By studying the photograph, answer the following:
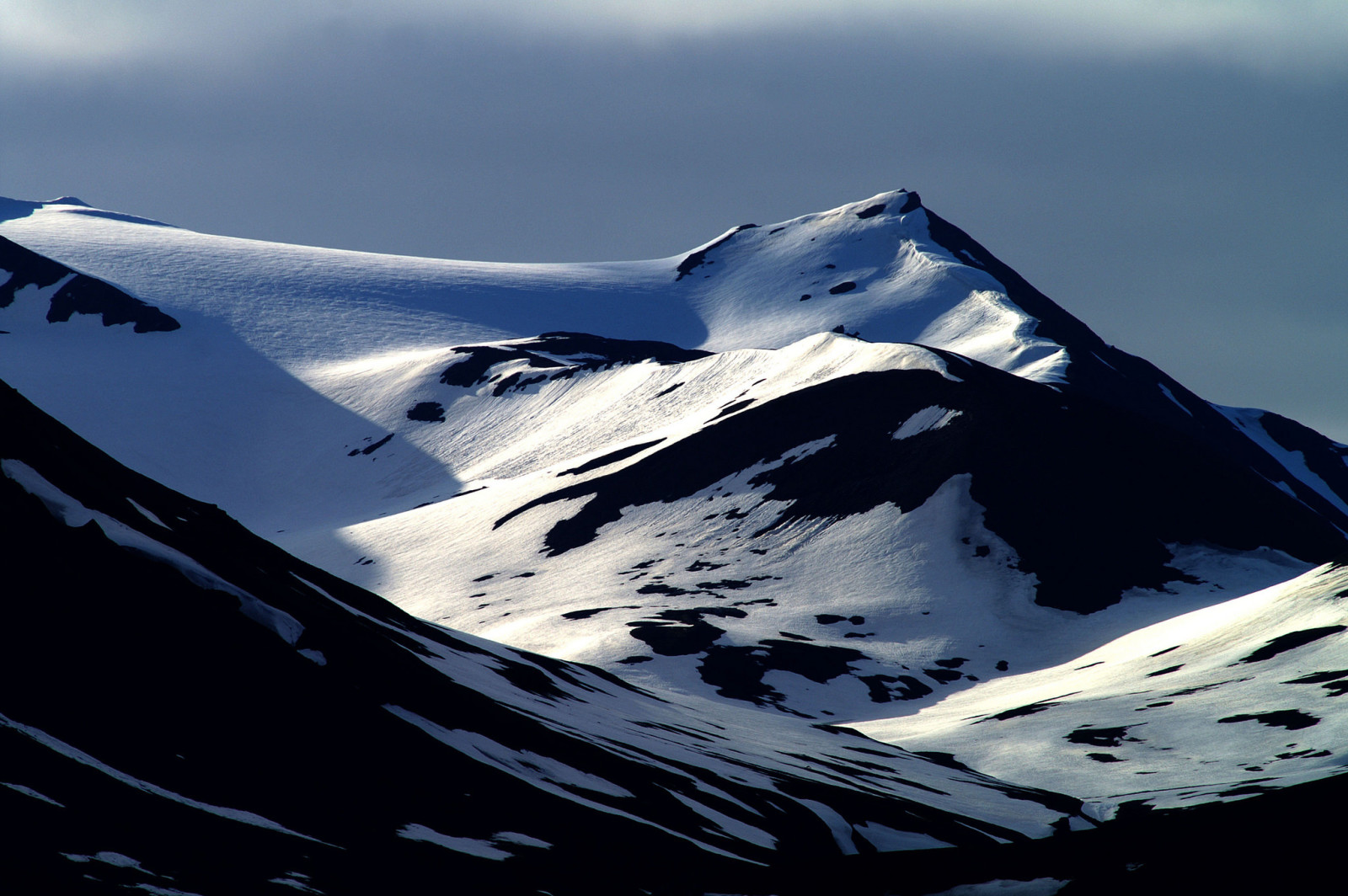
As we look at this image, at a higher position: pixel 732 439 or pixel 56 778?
pixel 732 439

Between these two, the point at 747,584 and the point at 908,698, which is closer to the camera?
the point at 908,698

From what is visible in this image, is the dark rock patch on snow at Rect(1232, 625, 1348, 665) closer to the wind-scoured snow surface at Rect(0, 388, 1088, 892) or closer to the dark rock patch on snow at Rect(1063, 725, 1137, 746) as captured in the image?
the dark rock patch on snow at Rect(1063, 725, 1137, 746)

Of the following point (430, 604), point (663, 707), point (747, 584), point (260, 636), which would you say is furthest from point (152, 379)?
point (260, 636)

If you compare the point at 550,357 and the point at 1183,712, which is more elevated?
the point at 550,357

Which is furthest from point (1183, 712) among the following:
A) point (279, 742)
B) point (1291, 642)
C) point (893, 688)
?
point (279, 742)

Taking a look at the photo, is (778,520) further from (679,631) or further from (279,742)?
(279,742)

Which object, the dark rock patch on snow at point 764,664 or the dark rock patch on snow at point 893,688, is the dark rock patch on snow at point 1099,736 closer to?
the dark rock patch on snow at point 893,688

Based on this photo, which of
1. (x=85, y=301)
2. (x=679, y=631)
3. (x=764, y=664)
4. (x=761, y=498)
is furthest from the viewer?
(x=85, y=301)

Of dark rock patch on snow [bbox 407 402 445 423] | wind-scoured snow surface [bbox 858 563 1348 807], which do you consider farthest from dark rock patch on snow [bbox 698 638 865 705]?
dark rock patch on snow [bbox 407 402 445 423]

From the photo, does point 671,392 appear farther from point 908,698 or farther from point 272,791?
point 272,791
